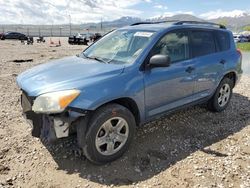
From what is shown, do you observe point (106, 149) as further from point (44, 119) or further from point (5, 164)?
point (5, 164)

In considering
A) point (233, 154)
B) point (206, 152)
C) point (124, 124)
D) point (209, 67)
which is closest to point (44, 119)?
point (124, 124)

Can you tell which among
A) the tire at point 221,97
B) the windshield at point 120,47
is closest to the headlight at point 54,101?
the windshield at point 120,47

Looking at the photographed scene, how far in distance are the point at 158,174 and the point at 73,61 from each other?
2.21 m

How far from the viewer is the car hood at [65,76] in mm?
3682

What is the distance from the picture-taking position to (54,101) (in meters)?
3.49

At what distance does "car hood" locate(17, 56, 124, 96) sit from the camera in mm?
3682

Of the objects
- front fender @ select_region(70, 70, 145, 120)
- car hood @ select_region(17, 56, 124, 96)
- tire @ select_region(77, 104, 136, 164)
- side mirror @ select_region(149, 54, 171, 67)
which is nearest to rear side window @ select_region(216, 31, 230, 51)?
side mirror @ select_region(149, 54, 171, 67)

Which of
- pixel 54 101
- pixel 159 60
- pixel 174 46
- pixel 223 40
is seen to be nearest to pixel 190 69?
pixel 174 46

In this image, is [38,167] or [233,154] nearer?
[38,167]

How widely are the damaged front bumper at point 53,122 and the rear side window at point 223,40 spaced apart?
358cm

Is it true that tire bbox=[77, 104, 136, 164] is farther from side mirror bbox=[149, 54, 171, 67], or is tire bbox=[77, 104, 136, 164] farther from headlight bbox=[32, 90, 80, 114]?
side mirror bbox=[149, 54, 171, 67]

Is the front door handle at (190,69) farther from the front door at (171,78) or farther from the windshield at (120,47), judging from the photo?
the windshield at (120,47)

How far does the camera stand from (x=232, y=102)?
7.02 meters

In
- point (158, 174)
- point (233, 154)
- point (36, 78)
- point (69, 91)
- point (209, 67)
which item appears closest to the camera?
point (69, 91)
